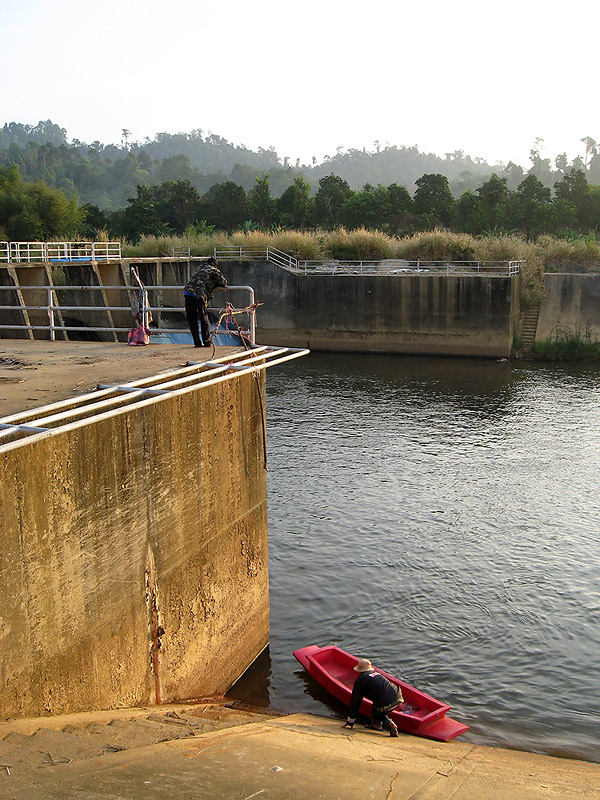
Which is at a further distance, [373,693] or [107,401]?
[373,693]

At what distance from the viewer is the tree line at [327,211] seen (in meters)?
64.1

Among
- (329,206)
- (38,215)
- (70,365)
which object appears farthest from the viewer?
(329,206)

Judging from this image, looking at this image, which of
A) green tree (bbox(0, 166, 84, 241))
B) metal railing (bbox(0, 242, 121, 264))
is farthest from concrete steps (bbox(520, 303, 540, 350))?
green tree (bbox(0, 166, 84, 241))

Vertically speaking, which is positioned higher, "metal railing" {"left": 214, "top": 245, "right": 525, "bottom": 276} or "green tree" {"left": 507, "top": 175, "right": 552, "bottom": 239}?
"green tree" {"left": 507, "top": 175, "right": 552, "bottom": 239}

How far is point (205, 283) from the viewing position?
12.4m

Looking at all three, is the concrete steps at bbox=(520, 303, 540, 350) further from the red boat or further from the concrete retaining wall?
the concrete retaining wall

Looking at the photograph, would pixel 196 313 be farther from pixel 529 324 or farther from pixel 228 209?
pixel 228 209

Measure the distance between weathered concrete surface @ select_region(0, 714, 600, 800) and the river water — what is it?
1650 mm

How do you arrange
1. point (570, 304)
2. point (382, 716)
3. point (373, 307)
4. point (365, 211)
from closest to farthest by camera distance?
point (382, 716), point (570, 304), point (373, 307), point (365, 211)

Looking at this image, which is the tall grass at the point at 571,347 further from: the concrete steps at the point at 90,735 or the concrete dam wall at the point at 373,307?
the concrete steps at the point at 90,735

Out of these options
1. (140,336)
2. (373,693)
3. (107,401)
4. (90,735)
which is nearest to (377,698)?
(373,693)

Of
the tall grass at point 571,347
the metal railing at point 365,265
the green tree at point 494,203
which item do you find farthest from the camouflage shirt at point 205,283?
the green tree at point 494,203

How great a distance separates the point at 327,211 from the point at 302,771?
6851cm

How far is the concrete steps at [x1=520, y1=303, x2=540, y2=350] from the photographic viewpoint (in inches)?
1668
